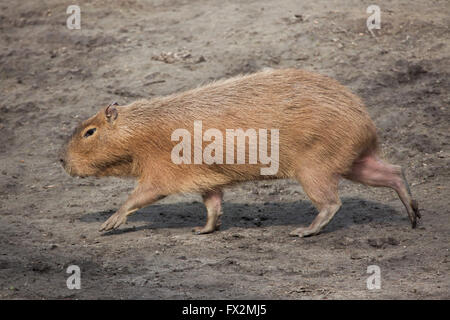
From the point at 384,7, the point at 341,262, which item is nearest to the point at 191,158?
the point at 341,262

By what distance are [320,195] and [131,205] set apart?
162cm

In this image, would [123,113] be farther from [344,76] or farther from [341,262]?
[344,76]

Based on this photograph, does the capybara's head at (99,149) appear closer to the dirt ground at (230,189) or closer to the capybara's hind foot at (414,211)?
the dirt ground at (230,189)

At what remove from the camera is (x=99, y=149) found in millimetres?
6734

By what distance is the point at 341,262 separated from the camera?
5777 millimetres

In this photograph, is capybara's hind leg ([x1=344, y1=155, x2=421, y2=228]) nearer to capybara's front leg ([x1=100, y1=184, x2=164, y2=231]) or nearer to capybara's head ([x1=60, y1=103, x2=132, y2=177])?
capybara's front leg ([x1=100, y1=184, x2=164, y2=231])

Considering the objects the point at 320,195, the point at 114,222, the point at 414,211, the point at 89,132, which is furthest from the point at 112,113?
the point at 414,211

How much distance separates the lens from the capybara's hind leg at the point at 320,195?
6.34m

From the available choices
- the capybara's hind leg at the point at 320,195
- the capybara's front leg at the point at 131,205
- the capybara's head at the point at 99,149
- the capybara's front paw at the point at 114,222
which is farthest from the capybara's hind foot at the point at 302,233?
the capybara's head at the point at 99,149

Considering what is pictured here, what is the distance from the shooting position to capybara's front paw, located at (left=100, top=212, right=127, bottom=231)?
6.50 metres

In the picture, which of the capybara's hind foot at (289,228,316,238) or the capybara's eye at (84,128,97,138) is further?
the capybara's eye at (84,128,97,138)

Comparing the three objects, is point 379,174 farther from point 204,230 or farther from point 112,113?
point 112,113

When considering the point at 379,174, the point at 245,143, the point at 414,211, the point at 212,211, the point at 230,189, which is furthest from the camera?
the point at 230,189

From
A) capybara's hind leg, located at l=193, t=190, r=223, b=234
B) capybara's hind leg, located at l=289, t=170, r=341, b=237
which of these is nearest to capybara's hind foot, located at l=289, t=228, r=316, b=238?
capybara's hind leg, located at l=289, t=170, r=341, b=237
